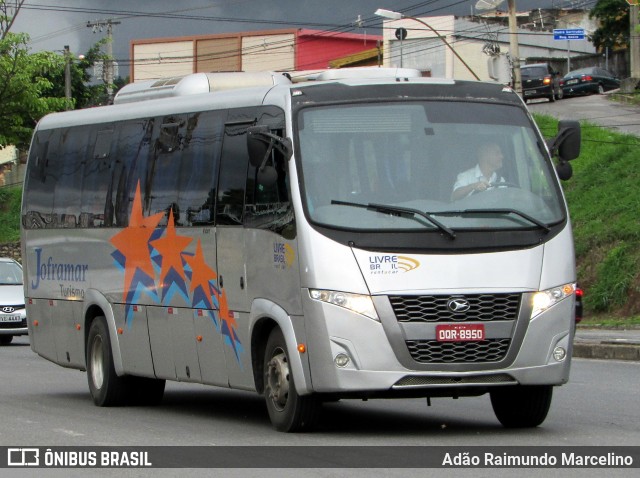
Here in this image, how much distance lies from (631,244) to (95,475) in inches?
973

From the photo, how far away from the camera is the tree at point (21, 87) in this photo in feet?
127

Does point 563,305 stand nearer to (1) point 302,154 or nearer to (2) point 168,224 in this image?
(1) point 302,154

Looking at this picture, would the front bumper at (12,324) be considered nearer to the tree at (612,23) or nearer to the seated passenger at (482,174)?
the seated passenger at (482,174)

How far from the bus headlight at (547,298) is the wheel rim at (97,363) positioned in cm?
585

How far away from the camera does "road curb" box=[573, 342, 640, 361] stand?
69.8ft

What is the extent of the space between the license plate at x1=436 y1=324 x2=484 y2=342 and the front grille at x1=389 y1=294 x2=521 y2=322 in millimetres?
53

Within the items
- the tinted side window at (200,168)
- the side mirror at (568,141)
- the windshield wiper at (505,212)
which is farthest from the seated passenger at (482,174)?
the tinted side window at (200,168)

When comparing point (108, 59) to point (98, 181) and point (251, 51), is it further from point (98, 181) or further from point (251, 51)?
point (98, 181)

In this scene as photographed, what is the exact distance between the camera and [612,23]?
7894 centimetres

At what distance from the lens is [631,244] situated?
32.5m

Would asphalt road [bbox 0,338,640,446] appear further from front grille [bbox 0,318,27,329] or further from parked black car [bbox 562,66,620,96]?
parked black car [bbox 562,66,620,96]

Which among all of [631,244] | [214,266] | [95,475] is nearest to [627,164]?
[631,244]

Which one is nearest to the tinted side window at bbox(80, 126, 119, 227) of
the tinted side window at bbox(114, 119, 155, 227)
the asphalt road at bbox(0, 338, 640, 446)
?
the tinted side window at bbox(114, 119, 155, 227)

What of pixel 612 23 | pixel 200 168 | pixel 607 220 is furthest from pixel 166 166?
pixel 612 23
